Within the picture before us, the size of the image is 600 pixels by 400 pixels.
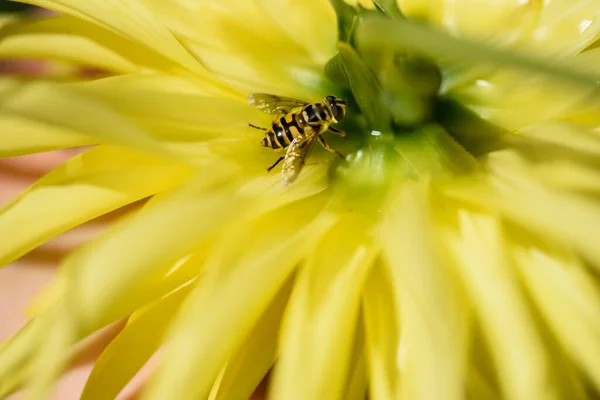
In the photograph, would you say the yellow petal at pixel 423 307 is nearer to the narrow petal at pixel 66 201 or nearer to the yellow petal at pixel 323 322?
the yellow petal at pixel 323 322

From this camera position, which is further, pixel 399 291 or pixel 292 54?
pixel 292 54

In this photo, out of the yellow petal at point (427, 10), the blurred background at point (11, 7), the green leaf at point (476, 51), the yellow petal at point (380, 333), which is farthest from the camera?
the blurred background at point (11, 7)

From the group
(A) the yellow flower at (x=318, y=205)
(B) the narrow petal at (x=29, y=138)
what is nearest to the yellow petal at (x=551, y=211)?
(A) the yellow flower at (x=318, y=205)

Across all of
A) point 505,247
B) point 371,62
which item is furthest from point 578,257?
point 371,62

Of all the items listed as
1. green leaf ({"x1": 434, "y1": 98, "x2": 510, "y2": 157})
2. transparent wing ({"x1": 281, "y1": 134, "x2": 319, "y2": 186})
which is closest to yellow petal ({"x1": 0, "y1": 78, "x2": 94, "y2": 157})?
transparent wing ({"x1": 281, "y1": 134, "x2": 319, "y2": 186})

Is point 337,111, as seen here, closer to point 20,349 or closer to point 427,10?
point 427,10

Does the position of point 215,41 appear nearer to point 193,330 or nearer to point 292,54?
point 292,54

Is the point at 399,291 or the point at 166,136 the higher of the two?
the point at 166,136

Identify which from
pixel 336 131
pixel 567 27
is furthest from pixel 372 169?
pixel 567 27
